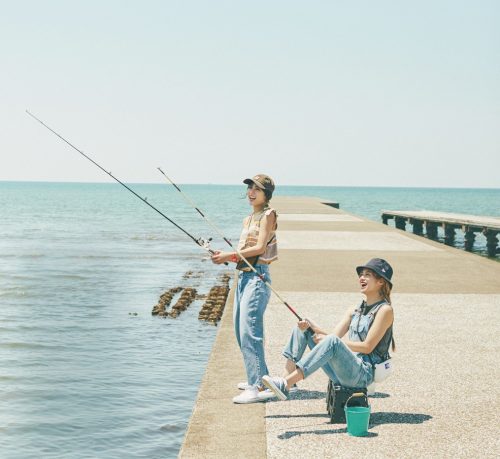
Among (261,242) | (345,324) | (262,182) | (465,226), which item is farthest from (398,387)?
(465,226)

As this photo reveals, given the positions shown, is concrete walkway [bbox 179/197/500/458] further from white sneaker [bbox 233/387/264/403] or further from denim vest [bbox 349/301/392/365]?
denim vest [bbox 349/301/392/365]

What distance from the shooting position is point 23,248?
116ft

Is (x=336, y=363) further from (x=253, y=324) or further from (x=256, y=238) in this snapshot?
(x=256, y=238)

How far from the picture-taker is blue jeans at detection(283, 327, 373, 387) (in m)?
5.82

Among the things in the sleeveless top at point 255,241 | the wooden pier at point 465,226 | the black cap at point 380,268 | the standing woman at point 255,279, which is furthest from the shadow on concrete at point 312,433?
the wooden pier at point 465,226

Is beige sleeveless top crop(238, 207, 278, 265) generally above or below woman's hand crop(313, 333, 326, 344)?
above

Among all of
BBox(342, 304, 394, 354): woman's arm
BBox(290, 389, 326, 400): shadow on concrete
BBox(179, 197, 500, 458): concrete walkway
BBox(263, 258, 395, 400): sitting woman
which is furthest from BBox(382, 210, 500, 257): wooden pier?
BBox(342, 304, 394, 354): woman's arm

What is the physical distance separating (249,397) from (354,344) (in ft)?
3.35

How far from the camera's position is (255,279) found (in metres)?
6.66

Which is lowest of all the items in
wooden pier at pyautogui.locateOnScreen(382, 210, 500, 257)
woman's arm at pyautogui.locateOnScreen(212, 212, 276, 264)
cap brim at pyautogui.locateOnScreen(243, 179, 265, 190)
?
Answer: wooden pier at pyautogui.locateOnScreen(382, 210, 500, 257)

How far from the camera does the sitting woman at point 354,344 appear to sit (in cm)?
585

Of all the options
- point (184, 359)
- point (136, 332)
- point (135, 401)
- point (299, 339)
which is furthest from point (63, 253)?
point (299, 339)

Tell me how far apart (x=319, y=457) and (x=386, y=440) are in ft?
1.87

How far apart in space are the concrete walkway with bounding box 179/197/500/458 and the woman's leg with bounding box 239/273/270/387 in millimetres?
274
